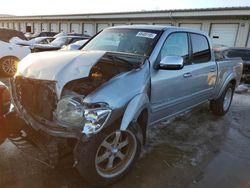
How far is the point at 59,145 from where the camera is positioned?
2.43 meters

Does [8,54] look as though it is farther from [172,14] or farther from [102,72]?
[172,14]

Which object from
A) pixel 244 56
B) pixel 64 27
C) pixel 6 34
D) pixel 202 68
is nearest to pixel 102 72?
pixel 202 68

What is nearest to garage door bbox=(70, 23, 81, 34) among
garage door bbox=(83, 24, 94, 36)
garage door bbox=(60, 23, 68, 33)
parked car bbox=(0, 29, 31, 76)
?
garage door bbox=(83, 24, 94, 36)

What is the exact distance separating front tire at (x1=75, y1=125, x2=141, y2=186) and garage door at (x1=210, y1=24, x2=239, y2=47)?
18.6 metres

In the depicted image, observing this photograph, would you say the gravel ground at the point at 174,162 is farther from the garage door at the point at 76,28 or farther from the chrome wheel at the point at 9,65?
the garage door at the point at 76,28

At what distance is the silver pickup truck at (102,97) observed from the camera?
2.45 m

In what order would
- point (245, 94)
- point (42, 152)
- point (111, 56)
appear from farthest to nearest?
point (245, 94), point (111, 56), point (42, 152)

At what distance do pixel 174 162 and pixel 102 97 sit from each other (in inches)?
66.8

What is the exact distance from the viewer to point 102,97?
8.17ft

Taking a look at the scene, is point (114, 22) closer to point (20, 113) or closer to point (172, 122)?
point (172, 122)

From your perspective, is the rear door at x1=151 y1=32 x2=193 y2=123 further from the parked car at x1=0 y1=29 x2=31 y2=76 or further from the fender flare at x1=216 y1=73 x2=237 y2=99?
the parked car at x1=0 y1=29 x2=31 y2=76

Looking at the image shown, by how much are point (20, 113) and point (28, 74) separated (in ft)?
1.60

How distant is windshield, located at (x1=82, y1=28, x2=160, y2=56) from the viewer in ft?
11.7

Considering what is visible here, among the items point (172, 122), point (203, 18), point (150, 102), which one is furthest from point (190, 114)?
point (203, 18)
